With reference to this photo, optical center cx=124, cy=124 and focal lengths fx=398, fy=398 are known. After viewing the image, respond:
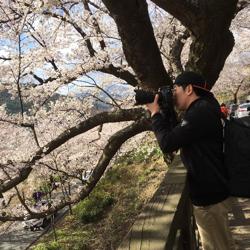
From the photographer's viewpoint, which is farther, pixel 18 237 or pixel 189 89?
pixel 18 237

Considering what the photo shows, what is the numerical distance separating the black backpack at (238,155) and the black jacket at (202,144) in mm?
76

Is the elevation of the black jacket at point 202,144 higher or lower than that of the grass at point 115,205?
higher

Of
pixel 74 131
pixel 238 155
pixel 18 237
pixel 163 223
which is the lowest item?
pixel 18 237

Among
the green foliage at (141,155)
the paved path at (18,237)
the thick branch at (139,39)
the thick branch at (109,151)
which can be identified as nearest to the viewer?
the thick branch at (139,39)

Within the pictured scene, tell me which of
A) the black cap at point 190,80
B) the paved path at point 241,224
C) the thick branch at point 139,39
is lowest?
the paved path at point 241,224

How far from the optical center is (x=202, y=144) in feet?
8.21

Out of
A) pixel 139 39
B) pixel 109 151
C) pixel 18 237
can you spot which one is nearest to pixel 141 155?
pixel 18 237

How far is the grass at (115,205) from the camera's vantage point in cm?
1449

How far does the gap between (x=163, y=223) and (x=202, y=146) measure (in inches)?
27.4

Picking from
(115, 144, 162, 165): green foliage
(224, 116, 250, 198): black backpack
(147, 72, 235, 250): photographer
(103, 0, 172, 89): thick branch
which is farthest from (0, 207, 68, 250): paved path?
(224, 116, 250, 198): black backpack

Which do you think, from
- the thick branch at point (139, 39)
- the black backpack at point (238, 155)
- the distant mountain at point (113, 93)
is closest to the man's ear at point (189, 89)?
the black backpack at point (238, 155)

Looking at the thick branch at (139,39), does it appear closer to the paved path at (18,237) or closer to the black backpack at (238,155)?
the black backpack at (238,155)

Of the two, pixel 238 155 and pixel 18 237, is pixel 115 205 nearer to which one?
pixel 18 237

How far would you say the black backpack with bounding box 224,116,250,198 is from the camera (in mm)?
2377
